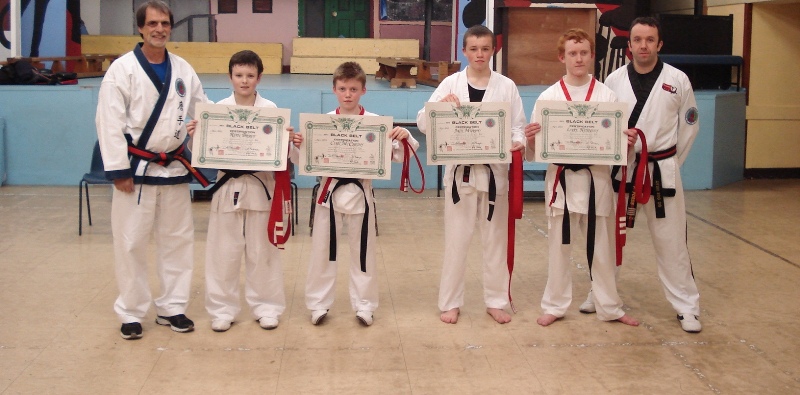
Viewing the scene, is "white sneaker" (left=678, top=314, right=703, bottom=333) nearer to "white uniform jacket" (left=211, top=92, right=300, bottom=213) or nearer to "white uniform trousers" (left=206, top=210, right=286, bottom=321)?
"white uniform trousers" (left=206, top=210, right=286, bottom=321)

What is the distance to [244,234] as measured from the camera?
4.02 metres

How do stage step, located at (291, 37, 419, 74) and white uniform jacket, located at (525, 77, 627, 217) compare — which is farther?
stage step, located at (291, 37, 419, 74)

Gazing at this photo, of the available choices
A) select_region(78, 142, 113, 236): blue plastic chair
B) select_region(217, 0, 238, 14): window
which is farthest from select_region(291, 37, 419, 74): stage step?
select_region(78, 142, 113, 236): blue plastic chair

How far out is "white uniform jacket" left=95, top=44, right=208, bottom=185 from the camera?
3.74m

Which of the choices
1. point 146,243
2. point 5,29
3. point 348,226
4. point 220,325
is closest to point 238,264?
point 220,325

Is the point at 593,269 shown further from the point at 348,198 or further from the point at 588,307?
the point at 348,198

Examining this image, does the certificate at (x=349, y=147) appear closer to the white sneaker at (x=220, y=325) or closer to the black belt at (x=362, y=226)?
the black belt at (x=362, y=226)

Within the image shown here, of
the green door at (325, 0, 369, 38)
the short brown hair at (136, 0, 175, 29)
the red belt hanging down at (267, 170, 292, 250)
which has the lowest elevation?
the red belt hanging down at (267, 170, 292, 250)

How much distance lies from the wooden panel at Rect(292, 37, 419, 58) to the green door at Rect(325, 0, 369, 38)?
2.74 ft

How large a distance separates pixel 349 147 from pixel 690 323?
1759mm

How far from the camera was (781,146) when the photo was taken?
8961 mm

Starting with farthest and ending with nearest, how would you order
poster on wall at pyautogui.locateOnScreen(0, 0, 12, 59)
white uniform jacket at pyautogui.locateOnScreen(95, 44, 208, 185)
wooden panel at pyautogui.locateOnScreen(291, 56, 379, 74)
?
wooden panel at pyautogui.locateOnScreen(291, 56, 379, 74) < poster on wall at pyautogui.locateOnScreen(0, 0, 12, 59) < white uniform jacket at pyautogui.locateOnScreen(95, 44, 208, 185)

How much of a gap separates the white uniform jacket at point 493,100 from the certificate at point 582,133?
130 millimetres

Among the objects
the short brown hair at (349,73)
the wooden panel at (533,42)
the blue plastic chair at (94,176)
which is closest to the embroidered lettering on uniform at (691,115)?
the short brown hair at (349,73)
